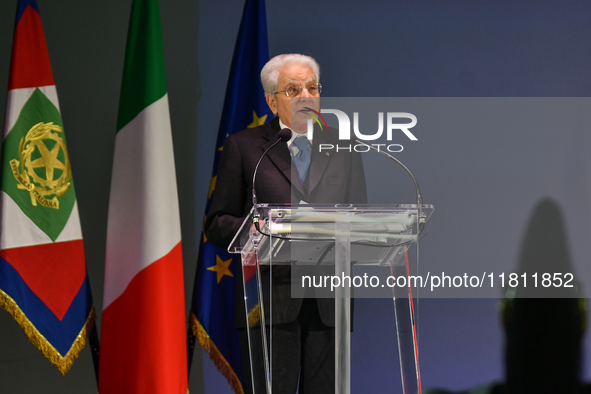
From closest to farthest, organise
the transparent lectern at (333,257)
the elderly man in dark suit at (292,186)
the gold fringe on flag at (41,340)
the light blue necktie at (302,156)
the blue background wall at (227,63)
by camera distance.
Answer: the transparent lectern at (333,257) → the elderly man in dark suit at (292,186) → the light blue necktie at (302,156) → the gold fringe on flag at (41,340) → the blue background wall at (227,63)

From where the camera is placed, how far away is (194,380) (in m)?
2.95

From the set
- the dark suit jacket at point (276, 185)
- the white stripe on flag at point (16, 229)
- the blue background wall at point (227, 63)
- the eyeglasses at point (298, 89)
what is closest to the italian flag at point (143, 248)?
the white stripe on flag at point (16, 229)

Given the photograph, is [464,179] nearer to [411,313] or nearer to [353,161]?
[353,161]

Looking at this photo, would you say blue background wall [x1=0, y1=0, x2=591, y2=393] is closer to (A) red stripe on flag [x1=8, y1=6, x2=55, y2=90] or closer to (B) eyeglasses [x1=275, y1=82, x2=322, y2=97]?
(A) red stripe on flag [x1=8, y1=6, x2=55, y2=90]

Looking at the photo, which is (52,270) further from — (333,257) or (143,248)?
(333,257)

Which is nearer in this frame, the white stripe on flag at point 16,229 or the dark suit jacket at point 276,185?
the dark suit jacket at point 276,185

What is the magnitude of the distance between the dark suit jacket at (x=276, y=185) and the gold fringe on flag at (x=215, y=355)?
72 centimetres

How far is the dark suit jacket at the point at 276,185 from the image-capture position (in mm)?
1518

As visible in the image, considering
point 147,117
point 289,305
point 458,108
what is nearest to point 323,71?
point 147,117

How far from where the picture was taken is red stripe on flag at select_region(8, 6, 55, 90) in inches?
101

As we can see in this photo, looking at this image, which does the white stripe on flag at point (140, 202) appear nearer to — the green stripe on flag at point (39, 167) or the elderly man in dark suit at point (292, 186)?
the green stripe on flag at point (39, 167)

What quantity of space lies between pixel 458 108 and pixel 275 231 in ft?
2.46

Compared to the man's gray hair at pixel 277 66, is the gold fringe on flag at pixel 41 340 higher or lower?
lower

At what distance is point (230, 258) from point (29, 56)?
Answer: 46.1 inches
